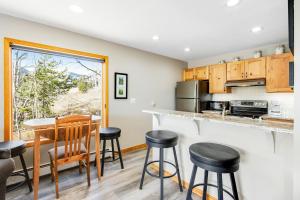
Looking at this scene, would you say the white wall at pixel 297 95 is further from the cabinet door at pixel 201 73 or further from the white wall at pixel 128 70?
the cabinet door at pixel 201 73

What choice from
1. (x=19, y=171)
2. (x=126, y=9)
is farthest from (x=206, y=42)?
(x=19, y=171)

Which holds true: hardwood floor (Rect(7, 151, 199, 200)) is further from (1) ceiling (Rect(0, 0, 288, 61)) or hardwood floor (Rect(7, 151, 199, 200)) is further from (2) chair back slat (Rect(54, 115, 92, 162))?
(1) ceiling (Rect(0, 0, 288, 61))

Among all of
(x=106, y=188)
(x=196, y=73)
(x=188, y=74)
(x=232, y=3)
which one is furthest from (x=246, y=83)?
(x=106, y=188)

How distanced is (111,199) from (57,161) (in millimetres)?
834

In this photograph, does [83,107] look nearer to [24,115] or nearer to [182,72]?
[24,115]

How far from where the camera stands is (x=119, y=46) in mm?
3369

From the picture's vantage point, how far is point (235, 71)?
3.62 m

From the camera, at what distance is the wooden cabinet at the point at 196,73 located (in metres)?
4.18

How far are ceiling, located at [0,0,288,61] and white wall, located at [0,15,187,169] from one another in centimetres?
15

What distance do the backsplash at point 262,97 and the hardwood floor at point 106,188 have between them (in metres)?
2.80

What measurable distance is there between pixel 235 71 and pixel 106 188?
364 cm

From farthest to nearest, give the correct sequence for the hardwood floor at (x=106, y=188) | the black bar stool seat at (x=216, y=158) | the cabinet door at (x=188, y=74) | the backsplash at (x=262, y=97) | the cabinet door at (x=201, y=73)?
the cabinet door at (x=188, y=74)
the cabinet door at (x=201, y=73)
the backsplash at (x=262, y=97)
the hardwood floor at (x=106, y=188)
the black bar stool seat at (x=216, y=158)

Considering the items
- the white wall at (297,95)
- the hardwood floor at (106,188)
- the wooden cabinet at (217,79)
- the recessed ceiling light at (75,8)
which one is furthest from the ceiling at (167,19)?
the hardwood floor at (106,188)

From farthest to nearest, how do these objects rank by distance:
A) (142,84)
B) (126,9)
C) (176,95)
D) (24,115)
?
(176,95)
(142,84)
(24,115)
(126,9)
